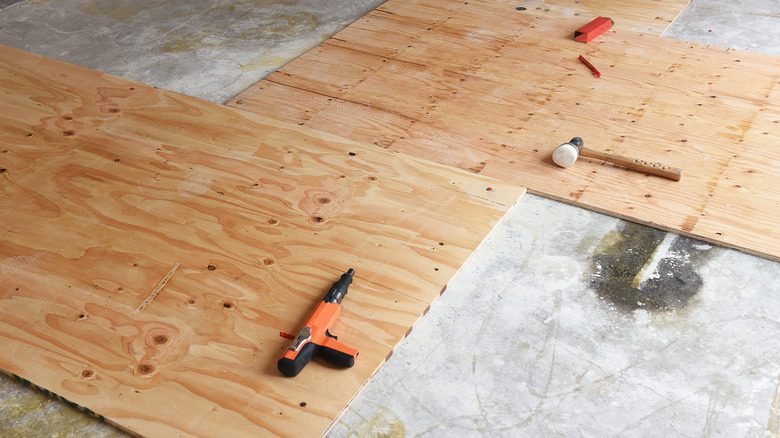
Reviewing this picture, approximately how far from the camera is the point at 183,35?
4.55 m

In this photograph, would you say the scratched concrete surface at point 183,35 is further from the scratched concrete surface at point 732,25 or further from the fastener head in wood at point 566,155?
the scratched concrete surface at point 732,25

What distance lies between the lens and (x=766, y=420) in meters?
2.03

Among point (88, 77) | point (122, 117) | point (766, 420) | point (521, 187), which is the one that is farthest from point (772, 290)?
point (88, 77)

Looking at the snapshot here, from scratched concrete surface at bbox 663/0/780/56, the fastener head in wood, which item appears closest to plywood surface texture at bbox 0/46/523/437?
the fastener head in wood

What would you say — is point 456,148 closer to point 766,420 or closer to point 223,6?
point 766,420

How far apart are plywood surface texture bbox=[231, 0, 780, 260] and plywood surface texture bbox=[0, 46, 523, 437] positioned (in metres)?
0.32

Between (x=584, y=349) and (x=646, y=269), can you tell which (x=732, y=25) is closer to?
(x=646, y=269)

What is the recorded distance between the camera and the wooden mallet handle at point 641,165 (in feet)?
9.82

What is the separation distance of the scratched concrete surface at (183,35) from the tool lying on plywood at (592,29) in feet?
4.96

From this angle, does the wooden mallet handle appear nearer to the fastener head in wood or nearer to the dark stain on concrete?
the fastener head in wood

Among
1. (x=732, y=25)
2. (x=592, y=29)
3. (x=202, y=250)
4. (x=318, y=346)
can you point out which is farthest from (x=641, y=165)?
(x=732, y=25)

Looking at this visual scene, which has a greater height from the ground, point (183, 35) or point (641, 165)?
point (183, 35)

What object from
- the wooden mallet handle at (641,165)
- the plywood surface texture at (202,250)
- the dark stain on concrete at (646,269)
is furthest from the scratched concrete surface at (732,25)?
the plywood surface texture at (202,250)

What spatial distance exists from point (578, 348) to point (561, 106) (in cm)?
170
